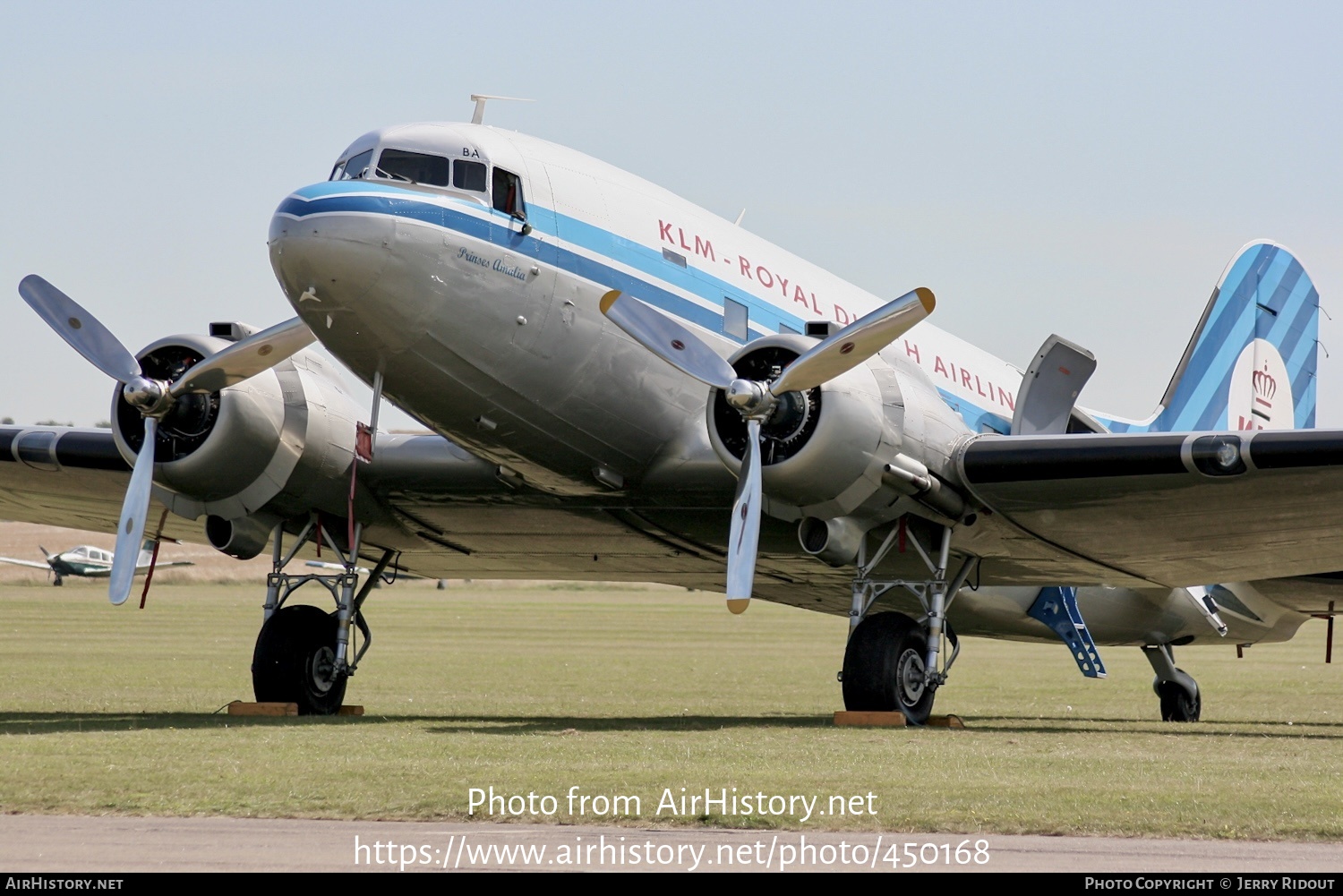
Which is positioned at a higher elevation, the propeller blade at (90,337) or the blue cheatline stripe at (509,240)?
the blue cheatline stripe at (509,240)

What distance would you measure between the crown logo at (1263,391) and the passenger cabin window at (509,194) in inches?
475

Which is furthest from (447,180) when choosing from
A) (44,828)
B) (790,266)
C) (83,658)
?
(83,658)

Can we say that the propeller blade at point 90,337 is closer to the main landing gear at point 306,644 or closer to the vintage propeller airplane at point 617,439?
the vintage propeller airplane at point 617,439

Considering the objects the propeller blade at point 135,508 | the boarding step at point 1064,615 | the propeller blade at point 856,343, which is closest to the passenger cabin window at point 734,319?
the propeller blade at point 856,343

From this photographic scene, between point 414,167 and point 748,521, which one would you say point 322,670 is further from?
point 414,167

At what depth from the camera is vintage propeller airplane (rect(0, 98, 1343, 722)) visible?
44.0ft

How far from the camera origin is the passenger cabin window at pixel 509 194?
44.8ft

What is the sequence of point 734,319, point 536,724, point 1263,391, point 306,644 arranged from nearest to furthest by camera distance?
point 536,724 < point 734,319 < point 306,644 < point 1263,391

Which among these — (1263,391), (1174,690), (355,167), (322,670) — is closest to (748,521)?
(355,167)

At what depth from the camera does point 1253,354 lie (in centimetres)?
2189
